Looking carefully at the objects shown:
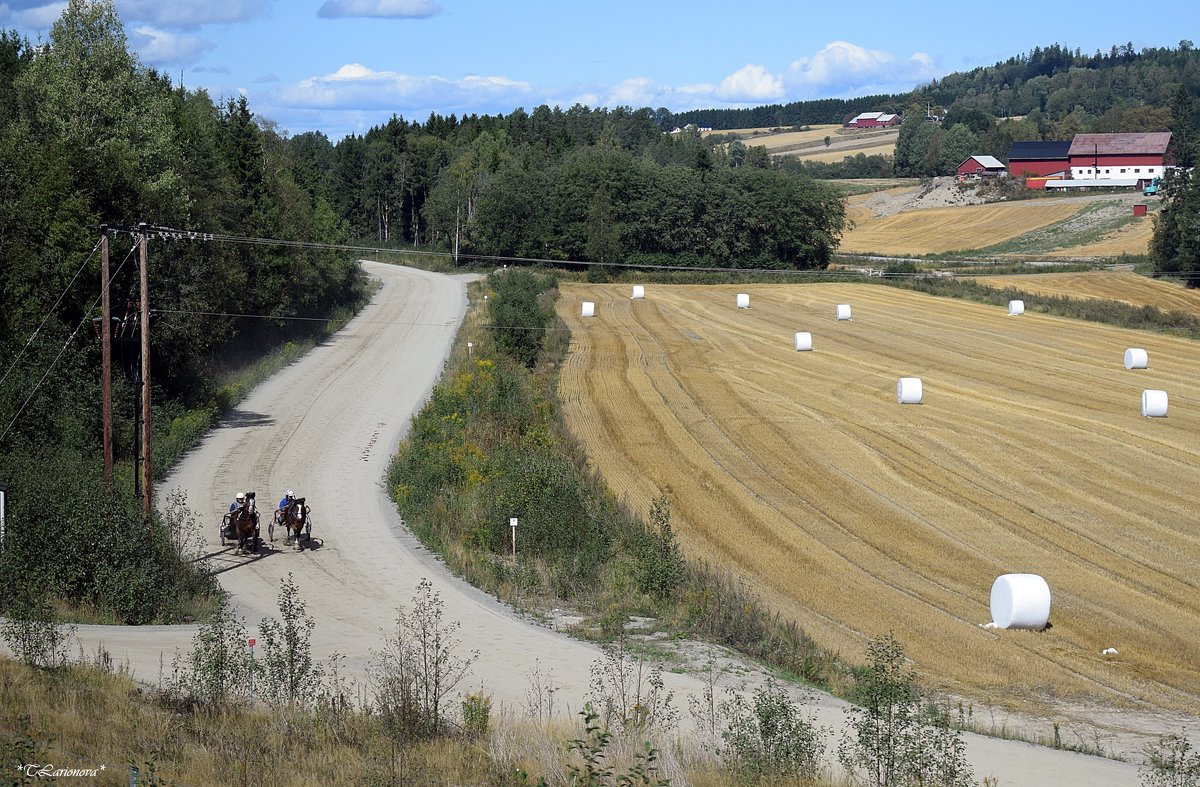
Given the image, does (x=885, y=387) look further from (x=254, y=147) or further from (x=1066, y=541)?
(x=254, y=147)

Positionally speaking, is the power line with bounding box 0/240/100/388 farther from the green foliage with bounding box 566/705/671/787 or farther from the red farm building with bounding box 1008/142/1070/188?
the red farm building with bounding box 1008/142/1070/188

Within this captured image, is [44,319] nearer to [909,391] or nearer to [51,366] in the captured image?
[51,366]

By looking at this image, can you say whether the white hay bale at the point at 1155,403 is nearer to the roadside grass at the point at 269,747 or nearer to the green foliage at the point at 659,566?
the green foliage at the point at 659,566

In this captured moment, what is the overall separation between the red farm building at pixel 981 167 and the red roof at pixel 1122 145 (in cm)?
836

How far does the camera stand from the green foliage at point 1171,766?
9986 millimetres

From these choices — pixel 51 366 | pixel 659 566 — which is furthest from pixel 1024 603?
pixel 51 366

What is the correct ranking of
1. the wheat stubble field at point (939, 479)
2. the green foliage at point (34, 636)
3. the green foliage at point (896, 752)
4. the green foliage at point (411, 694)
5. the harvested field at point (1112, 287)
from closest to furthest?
the green foliage at point (896, 752), the green foliage at point (411, 694), the green foliage at point (34, 636), the wheat stubble field at point (939, 479), the harvested field at point (1112, 287)

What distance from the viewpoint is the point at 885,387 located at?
38.9m

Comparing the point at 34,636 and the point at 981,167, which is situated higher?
the point at 981,167

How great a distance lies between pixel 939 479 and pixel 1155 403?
9.52 meters

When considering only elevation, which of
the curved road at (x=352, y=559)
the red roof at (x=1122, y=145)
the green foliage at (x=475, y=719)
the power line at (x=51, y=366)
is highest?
the red roof at (x=1122, y=145)

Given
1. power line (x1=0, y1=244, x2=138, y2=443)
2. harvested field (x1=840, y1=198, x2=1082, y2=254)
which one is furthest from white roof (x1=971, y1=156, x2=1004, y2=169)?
power line (x1=0, y1=244, x2=138, y2=443)

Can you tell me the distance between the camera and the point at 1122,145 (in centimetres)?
14400

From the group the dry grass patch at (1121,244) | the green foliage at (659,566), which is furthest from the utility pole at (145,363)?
the dry grass patch at (1121,244)
